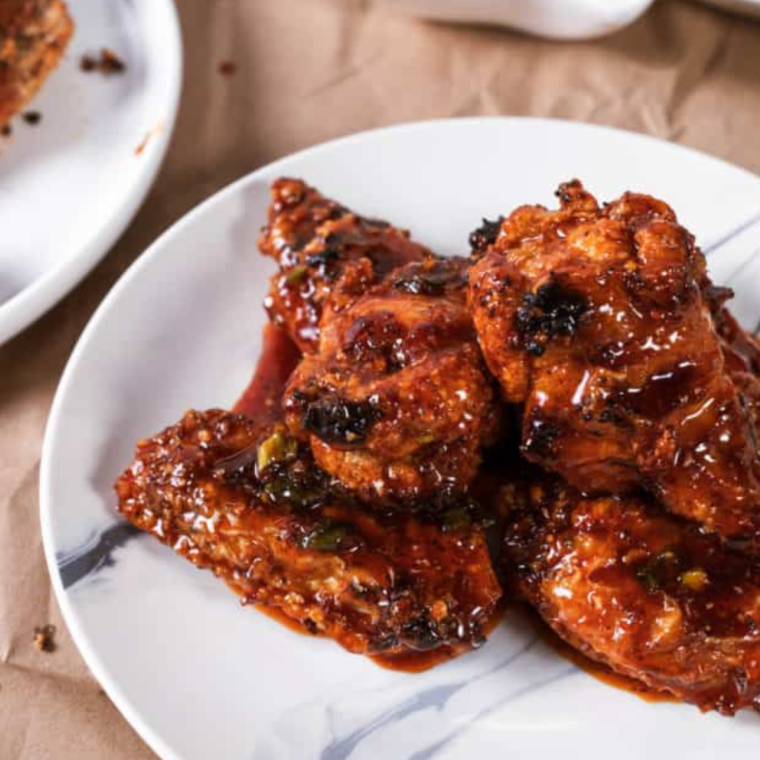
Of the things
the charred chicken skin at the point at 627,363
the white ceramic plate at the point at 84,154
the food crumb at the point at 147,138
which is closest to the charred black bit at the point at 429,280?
the charred chicken skin at the point at 627,363

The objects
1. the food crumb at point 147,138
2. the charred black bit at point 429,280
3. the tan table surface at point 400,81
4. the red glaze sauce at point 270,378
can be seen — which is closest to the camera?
the charred black bit at point 429,280

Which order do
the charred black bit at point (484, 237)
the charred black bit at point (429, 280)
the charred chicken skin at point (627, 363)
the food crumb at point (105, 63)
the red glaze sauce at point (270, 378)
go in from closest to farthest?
the charred chicken skin at point (627, 363) < the charred black bit at point (429, 280) < the charred black bit at point (484, 237) < the red glaze sauce at point (270, 378) < the food crumb at point (105, 63)

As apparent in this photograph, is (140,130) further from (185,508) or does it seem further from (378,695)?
(378,695)

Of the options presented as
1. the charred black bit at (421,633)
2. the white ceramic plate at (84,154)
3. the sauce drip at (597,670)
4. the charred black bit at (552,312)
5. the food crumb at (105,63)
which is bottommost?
the sauce drip at (597,670)

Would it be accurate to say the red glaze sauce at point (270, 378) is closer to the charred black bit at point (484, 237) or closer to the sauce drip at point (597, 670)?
the charred black bit at point (484, 237)

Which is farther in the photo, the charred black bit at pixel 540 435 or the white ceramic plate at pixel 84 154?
the white ceramic plate at pixel 84 154

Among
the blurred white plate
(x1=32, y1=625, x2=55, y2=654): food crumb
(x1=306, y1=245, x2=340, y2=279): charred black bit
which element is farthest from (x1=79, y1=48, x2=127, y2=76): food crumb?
(x1=32, y1=625, x2=55, y2=654): food crumb

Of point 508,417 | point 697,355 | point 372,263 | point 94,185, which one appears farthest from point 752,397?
point 94,185
